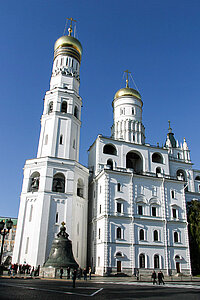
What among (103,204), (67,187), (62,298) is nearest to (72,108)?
(67,187)

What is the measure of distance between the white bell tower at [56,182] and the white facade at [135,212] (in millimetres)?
2651

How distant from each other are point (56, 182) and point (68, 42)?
77.2 feet

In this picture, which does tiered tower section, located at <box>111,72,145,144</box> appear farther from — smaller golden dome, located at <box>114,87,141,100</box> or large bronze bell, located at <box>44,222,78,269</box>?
large bronze bell, located at <box>44,222,78,269</box>

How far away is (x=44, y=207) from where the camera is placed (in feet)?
104

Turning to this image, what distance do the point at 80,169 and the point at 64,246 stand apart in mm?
12687

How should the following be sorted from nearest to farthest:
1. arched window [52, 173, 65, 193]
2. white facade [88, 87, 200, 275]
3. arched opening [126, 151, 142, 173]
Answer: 1. white facade [88, 87, 200, 275]
2. arched window [52, 173, 65, 193]
3. arched opening [126, 151, 142, 173]

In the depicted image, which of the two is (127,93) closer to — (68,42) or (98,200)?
(68,42)

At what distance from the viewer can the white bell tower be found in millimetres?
30859

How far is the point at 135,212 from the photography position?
1330 inches

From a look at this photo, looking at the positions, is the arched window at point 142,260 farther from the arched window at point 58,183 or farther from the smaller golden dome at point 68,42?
the smaller golden dome at point 68,42

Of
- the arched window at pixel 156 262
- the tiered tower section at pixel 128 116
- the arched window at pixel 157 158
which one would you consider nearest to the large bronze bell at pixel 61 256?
the arched window at pixel 156 262

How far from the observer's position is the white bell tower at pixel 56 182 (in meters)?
30.9

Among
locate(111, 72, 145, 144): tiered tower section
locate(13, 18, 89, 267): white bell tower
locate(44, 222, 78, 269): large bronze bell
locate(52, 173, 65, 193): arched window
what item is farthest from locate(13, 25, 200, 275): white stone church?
locate(44, 222, 78, 269): large bronze bell

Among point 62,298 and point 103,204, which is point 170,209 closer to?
point 103,204
